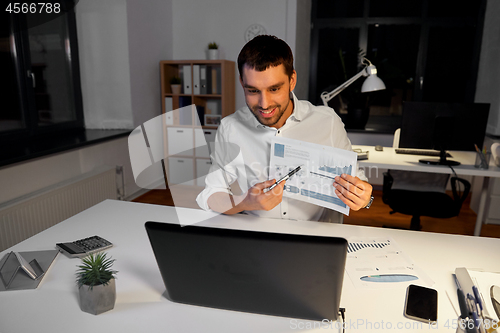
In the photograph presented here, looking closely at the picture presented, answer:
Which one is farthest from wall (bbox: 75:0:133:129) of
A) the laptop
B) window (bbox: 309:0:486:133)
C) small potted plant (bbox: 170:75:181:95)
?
the laptop

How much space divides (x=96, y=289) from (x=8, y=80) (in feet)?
8.87

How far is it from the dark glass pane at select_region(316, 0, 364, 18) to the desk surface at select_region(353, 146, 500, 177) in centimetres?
225

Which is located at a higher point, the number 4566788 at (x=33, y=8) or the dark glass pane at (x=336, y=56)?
the number 4566788 at (x=33, y=8)

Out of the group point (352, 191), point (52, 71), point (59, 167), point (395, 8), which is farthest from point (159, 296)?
point (395, 8)

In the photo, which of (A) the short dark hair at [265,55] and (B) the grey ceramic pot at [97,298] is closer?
(B) the grey ceramic pot at [97,298]

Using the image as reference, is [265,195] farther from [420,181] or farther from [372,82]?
[420,181]

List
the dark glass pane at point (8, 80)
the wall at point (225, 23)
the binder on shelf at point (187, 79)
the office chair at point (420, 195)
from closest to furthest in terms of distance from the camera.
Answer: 1. the office chair at point (420, 195)
2. the dark glass pane at point (8, 80)
3. the wall at point (225, 23)
4. the binder on shelf at point (187, 79)

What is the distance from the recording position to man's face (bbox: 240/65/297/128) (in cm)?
131

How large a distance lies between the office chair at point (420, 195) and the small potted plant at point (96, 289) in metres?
2.16

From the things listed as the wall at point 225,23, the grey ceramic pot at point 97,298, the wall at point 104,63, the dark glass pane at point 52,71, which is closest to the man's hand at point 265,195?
the grey ceramic pot at point 97,298

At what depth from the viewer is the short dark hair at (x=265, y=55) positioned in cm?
130

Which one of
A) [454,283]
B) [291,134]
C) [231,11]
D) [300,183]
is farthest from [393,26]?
[454,283]

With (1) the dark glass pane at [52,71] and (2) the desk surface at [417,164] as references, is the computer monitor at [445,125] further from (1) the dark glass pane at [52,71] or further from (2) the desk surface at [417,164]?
(1) the dark glass pane at [52,71]

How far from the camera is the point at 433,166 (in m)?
2.46
